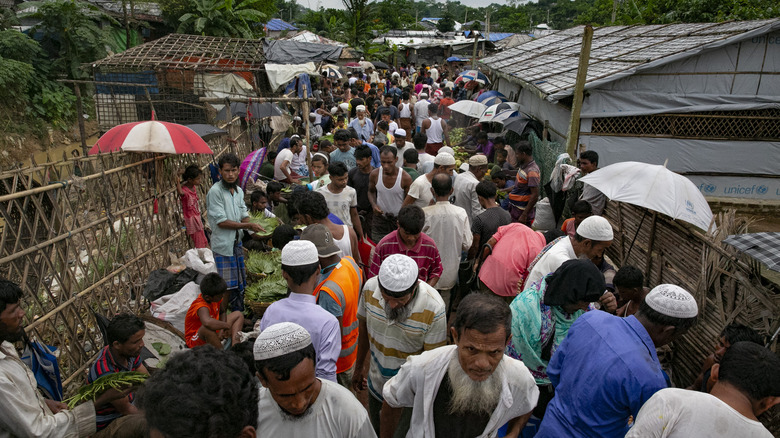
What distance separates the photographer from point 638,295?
159 inches

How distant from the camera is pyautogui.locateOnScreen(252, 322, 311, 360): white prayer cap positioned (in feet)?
6.40

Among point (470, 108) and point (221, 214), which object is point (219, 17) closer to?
point (470, 108)

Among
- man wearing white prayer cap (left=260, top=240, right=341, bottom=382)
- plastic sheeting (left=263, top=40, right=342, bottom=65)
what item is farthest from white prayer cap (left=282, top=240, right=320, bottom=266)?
plastic sheeting (left=263, top=40, right=342, bottom=65)

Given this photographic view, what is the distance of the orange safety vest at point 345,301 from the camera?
3.37m

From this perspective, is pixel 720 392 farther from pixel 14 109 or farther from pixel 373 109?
pixel 14 109

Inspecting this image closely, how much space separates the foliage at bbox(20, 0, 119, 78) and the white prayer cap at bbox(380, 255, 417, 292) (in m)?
19.9

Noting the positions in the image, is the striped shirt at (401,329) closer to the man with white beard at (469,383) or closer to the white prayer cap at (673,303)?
the man with white beard at (469,383)

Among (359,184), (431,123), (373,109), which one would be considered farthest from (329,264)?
(373,109)

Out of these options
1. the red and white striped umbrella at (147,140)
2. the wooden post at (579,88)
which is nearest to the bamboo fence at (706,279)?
the wooden post at (579,88)

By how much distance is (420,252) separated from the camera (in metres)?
4.12

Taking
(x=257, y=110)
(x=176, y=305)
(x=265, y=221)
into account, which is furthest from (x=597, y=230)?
(x=257, y=110)

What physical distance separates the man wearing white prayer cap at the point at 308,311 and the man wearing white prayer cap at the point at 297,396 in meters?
0.75

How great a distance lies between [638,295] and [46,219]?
5153 millimetres

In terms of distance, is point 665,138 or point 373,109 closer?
point 665,138
